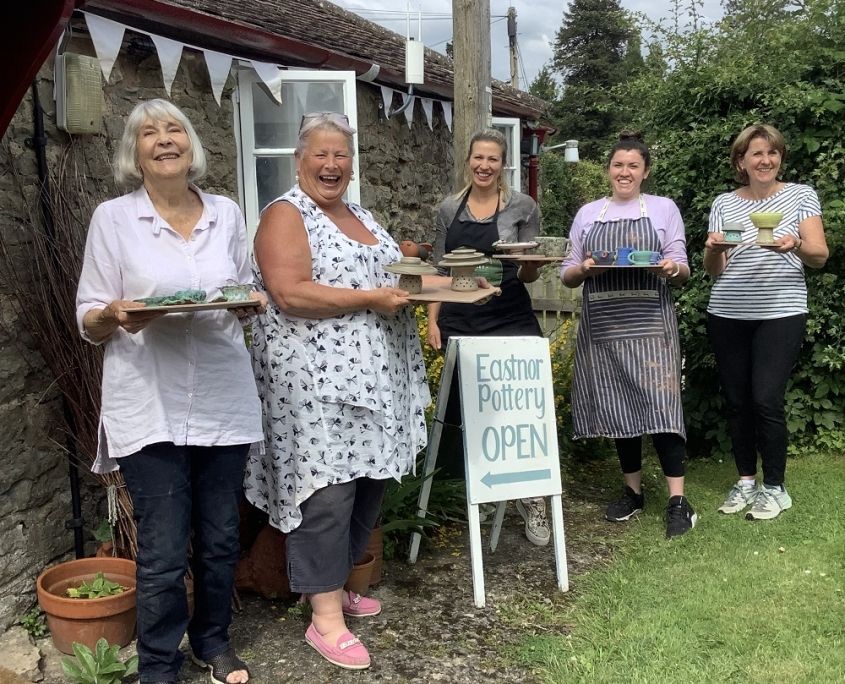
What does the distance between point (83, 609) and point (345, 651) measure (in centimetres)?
97

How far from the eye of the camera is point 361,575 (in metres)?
3.47

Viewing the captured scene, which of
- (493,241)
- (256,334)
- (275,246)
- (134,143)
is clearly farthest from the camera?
(493,241)

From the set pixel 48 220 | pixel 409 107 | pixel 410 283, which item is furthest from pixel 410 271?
pixel 409 107

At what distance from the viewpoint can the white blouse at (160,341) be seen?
2502 millimetres

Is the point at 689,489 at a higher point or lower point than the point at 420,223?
lower

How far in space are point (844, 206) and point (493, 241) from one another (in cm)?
247

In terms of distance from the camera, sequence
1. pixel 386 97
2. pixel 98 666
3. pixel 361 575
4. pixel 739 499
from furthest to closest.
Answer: pixel 386 97
pixel 739 499
pixel 361 575
pixel 98 666

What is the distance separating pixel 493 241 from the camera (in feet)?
12.7

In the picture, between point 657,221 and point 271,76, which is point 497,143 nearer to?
point 657,221

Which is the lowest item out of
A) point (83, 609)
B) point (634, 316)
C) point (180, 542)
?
point (83, 609)

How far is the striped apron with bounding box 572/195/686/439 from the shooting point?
409 centimetres

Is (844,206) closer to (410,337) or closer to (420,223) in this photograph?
(410,337)

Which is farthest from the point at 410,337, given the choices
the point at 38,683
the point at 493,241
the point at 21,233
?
the point at 38,683

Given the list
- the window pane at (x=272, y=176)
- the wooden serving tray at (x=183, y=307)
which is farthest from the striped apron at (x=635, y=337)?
the window pane at (x=272, y=176)
